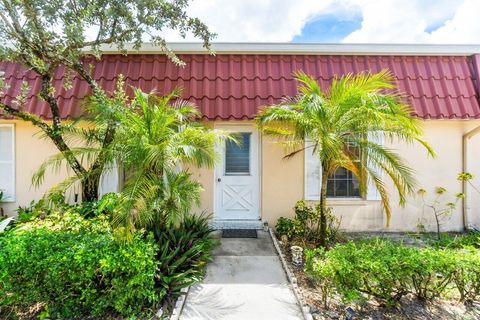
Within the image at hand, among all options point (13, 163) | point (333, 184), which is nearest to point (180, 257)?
point (333, 184)

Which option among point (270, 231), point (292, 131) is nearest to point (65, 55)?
point (292, 131)

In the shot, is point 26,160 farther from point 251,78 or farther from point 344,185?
point 344,185

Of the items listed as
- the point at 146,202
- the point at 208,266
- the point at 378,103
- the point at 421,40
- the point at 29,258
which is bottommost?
the point at 208,266

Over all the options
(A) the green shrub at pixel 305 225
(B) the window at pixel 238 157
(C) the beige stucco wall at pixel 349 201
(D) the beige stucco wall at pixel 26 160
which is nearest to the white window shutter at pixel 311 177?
(C) the beige stucco wall at pixel 349 201

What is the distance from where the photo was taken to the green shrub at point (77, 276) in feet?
10.9

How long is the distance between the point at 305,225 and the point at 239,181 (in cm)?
197

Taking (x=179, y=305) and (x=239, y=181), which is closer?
(x=179, y=305)

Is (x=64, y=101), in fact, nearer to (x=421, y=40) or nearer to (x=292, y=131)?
(x=292, y=131)

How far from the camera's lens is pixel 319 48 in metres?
6.93

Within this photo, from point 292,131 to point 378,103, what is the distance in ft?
5.33

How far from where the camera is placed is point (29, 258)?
3322mm

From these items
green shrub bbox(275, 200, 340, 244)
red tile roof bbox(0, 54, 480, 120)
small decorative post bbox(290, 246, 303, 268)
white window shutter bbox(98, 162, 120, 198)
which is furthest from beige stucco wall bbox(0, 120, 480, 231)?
small decorative post bbox(290, 246, 303, 268)

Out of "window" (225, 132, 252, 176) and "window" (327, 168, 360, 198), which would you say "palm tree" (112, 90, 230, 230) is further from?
"window" (327, 168, 360, 198)

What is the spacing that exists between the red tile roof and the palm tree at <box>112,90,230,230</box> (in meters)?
1.90
